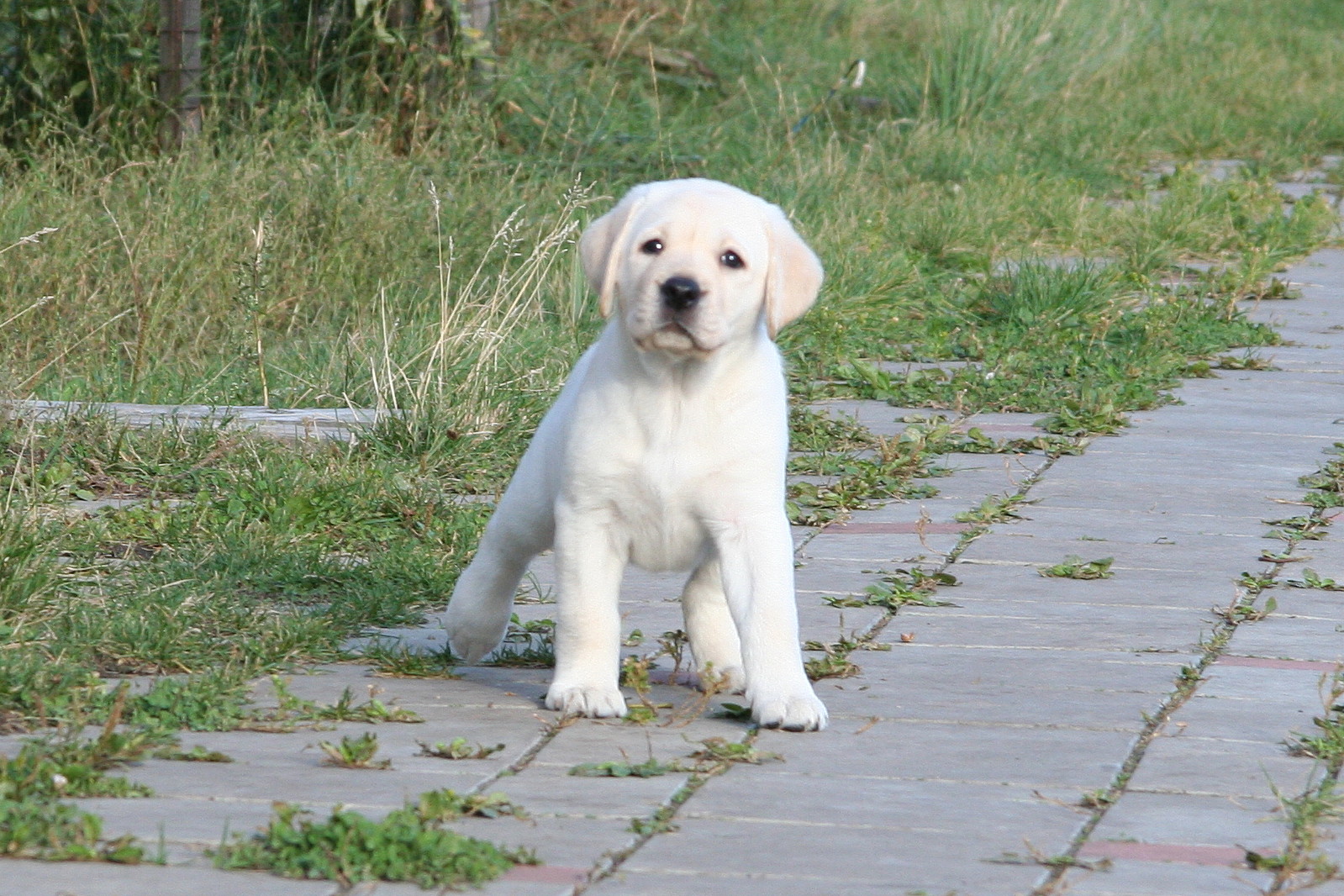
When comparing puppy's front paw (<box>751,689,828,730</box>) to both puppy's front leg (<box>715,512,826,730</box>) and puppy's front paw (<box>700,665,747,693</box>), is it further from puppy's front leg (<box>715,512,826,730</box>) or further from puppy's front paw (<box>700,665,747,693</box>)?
puppy's front paw (<box>700,665,747,693</box>)

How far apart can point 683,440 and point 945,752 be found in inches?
29.6

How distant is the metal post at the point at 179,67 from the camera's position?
8.24m

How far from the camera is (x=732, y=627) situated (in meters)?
3.88

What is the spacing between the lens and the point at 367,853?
105 inches

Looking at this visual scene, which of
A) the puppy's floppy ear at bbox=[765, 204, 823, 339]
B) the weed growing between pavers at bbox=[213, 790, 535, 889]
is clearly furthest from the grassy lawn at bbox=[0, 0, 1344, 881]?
the puppy's floppy ear at bbox=[765, 204, 823, 339]

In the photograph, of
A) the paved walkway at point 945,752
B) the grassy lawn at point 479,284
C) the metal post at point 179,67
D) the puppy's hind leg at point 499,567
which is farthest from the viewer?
the metal post at point 179,67

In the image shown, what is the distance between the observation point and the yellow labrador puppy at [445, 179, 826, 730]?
11.4ft

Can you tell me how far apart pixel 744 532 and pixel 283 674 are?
100 centimetres

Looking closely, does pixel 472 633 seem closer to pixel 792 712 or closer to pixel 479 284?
pixel 792 712

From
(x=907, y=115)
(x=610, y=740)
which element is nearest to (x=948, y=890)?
(x=610, y=740)

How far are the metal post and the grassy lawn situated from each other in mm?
160

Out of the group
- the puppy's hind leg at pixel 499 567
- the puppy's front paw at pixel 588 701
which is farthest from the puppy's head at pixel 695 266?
the puppy's front paw at pixel 588 701

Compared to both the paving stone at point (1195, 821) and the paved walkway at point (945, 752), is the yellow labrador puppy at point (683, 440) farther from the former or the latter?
the paving stone at point (1195, 821)

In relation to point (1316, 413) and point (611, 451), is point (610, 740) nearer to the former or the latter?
point (611, 451)
